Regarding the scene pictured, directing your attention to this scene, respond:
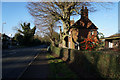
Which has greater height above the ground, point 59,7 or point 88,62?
point 59,7

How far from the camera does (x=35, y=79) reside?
779cm

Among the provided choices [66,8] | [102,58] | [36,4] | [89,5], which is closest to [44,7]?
[36,4]

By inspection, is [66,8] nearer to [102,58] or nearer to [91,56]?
[91,56]

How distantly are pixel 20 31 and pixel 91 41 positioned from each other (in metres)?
69.2

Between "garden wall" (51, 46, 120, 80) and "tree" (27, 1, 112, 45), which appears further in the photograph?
"tree" (27, 1, 112, 45)

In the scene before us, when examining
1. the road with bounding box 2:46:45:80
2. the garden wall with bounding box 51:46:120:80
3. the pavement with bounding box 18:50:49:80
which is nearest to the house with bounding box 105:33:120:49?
the garden wall with bounding box 51:46:120:80

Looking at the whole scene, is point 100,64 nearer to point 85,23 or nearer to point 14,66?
point 14,66

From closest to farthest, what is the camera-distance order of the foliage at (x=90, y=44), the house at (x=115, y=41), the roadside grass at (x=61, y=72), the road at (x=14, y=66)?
1. the roadside grass at (x=61, y=72)
2. the road at (x=14, y=66)
3. the foliage at (x=90, y=44)
4. the house at (x=115, y=41)

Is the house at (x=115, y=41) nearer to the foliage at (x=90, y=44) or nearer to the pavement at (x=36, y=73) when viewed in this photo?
the foliage at (x=90, y=44)

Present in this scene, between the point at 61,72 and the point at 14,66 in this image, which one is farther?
the point at 14,66

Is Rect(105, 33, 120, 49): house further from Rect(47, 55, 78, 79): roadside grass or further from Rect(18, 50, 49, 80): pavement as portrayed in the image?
Rect(18, 50, 49, 80): pavement

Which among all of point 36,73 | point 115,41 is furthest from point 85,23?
point 36,73

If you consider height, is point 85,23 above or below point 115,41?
above

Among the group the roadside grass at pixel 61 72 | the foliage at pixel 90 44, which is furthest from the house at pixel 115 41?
the roadside grass at pixel 61 72
